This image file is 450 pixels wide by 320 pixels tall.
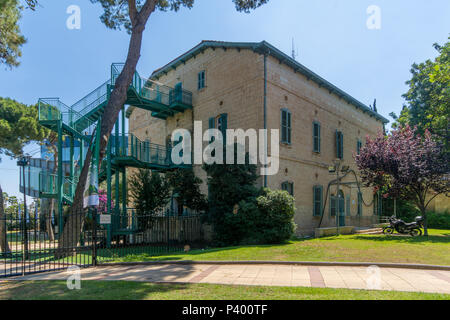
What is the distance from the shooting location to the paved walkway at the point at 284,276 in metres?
6.04

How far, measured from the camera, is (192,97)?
63.4ft

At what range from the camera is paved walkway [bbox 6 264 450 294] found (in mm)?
6039

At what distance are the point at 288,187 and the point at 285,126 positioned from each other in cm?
318

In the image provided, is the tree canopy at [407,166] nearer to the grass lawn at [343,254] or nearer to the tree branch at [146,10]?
the grass lawn at [343,254]

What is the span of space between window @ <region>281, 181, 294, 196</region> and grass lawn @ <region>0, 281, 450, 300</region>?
33.8 ft

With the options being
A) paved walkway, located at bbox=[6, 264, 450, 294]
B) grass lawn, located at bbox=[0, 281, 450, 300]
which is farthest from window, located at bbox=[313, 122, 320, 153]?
grass lawn, located at bbox=[0, 281, 450, 300]

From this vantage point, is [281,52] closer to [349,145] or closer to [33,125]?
[349,145]

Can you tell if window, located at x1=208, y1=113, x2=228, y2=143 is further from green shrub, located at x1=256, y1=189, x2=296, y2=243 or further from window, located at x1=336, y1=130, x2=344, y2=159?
window, located at x1=336, y1=130, x2=344, y2=159

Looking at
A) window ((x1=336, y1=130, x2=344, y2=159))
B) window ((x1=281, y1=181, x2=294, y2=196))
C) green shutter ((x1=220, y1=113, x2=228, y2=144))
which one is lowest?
window ((x1=281, y1=181, x2=294, y2=196))

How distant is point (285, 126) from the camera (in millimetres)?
16203

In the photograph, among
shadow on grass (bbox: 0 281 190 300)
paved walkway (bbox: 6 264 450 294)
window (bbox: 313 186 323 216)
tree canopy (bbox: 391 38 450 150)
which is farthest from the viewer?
tree canopy (bbox: 391 38 450 150)

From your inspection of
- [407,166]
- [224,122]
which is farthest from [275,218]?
[407,166]
